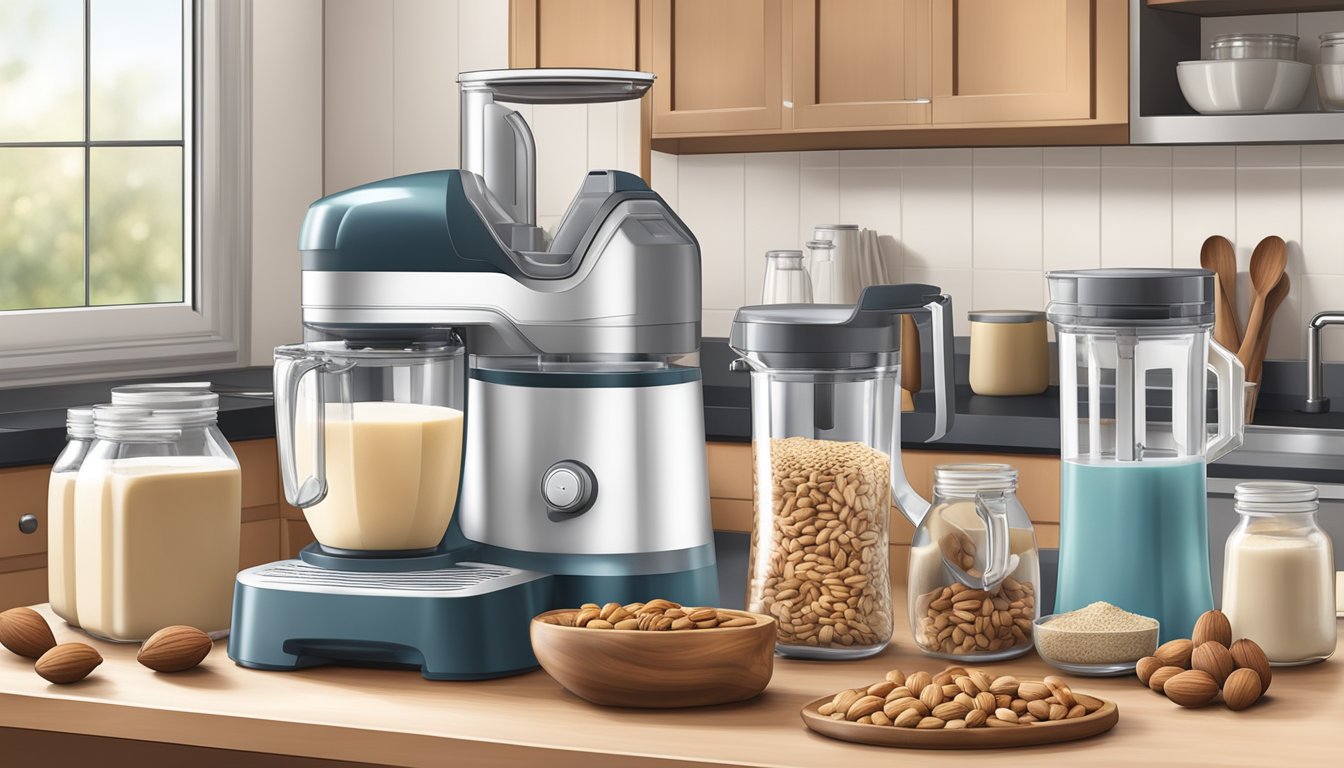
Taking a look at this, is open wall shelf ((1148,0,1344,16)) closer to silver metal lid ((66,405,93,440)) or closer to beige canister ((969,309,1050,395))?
beige canister ((969,309,1050,395))

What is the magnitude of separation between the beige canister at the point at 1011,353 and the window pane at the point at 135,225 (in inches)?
74.4

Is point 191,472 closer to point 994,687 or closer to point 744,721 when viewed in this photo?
point 744,721

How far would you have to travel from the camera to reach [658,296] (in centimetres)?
122

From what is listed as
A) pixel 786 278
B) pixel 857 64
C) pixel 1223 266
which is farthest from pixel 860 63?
pixel 1223 266

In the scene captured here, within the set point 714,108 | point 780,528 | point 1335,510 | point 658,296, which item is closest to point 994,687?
point 780,528

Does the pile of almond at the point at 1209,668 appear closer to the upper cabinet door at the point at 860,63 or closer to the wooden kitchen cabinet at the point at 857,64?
the wooden kitchen cabinet at the point at 857,64

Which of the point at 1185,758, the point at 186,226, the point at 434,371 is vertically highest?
the point at 186,226

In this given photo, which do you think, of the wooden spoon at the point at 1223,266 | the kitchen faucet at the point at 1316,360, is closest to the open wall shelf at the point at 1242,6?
the wooden spoon at the point at 1223,266

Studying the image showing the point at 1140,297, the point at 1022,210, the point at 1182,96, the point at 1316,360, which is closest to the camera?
the point at 1140,297

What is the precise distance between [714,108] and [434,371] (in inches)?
87.4

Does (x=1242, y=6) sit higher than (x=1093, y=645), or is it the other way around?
(x=1242, y=6)

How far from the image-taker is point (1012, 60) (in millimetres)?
3059

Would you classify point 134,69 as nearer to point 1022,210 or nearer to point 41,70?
point 41,70

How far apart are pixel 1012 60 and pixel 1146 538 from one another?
6.84 feet
